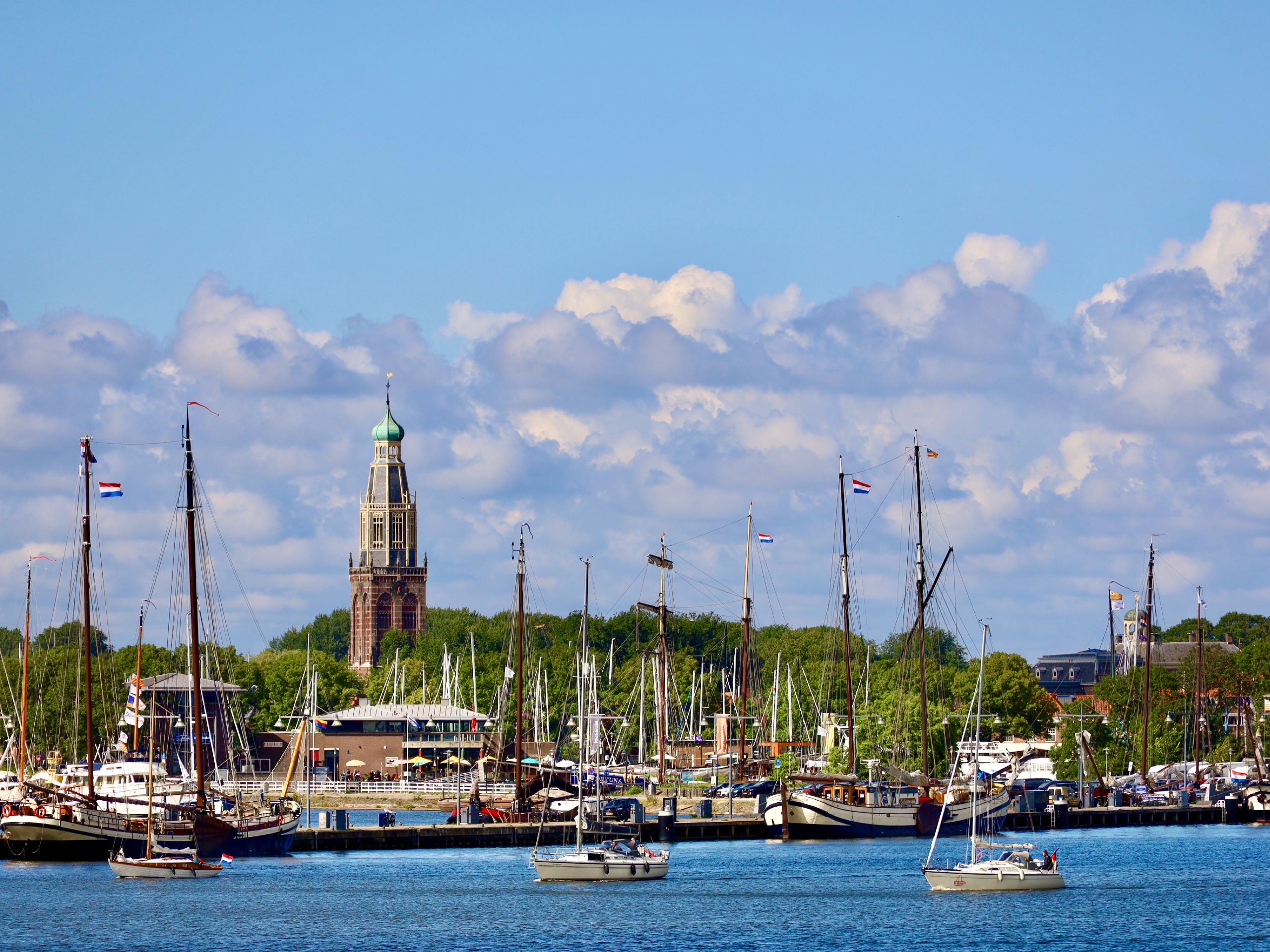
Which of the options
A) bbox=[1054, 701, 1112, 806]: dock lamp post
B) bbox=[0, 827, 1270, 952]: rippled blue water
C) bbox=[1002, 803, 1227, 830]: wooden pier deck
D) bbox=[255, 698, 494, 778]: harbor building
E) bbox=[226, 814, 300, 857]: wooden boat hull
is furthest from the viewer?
bbox=[255, 698, 494, 778]: harbor building

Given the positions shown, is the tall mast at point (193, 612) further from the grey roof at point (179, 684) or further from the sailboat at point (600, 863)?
the grey roof at point (179, 684)

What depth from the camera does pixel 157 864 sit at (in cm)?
8631

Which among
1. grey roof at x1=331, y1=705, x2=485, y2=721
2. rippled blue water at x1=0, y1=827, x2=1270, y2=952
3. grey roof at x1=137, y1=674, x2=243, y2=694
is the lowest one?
rippled blue water at x1=0, y1=827, x2=1270, y2=952

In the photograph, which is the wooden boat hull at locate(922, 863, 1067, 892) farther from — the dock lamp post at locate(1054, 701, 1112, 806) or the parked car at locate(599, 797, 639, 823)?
the dock lamp post at locate(1054, 701, 1112, 806)

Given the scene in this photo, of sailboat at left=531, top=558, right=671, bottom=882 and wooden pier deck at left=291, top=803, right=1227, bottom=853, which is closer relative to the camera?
sailboat at left=531, top=558, right=671, bottom=882

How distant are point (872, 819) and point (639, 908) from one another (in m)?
32.3

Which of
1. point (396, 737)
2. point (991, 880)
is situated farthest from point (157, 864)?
point (396, 737)

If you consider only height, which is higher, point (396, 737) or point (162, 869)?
point (396, 737)

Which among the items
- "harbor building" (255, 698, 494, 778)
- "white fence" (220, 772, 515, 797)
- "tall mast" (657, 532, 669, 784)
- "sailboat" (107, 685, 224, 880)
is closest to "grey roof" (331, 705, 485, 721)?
"harbor building" (255, 698, 494, 778)

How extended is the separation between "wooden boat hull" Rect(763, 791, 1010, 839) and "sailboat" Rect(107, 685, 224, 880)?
1332 inches

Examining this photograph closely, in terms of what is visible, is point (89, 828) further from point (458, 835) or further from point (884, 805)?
point (884, 805)

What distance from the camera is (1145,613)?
488ft

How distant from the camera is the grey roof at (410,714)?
Answer: 17550 centimetres

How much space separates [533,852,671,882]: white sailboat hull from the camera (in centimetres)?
8362
